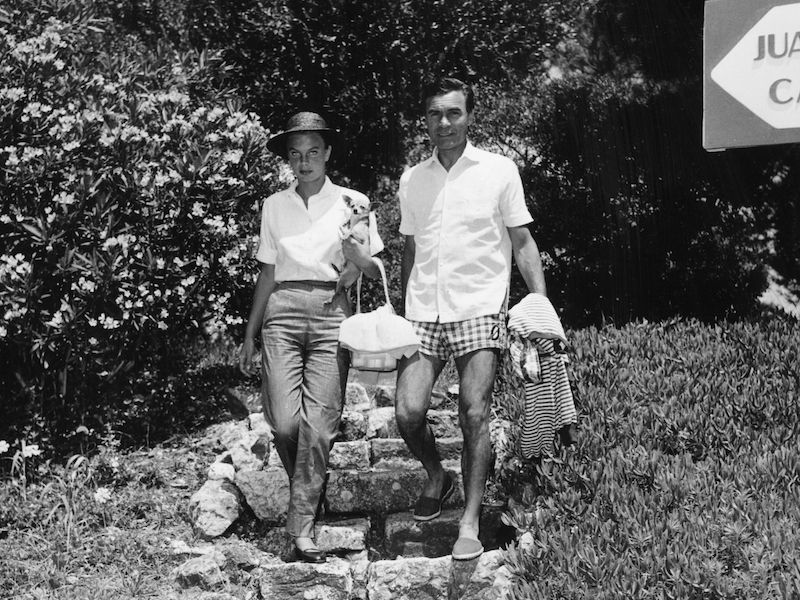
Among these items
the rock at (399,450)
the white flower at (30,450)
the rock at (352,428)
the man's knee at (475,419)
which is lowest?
the white flower at (30,450)

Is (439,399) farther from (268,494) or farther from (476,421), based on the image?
(476,421)

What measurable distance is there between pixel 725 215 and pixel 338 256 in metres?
6.95

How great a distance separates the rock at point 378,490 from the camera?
18.6ft

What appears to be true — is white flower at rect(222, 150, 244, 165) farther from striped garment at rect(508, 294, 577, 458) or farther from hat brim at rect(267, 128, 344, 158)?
striped garment at rect(508, 294, 577, 458)

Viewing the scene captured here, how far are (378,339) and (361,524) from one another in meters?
1.47

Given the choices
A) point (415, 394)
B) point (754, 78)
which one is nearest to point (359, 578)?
point (415, 394)

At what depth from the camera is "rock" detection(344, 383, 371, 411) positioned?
6.98 meters

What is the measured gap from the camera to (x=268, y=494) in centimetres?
582

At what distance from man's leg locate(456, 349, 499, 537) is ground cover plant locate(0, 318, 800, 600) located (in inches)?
10.0

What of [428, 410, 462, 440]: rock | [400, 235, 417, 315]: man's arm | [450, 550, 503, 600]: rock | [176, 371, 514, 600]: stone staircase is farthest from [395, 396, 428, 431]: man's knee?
[428, 410, 462, 440]: rock

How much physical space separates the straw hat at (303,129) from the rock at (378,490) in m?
1.92

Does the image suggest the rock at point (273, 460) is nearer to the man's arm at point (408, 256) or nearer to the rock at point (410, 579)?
the rock at point (410, 579)

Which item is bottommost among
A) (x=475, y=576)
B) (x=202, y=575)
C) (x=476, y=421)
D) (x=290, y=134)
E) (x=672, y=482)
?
(x=202, y=575)

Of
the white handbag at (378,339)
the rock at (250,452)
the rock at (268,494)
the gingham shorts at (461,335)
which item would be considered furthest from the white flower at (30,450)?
the gingham shorts at (461,335)
